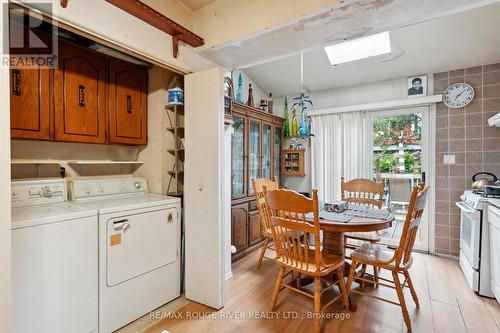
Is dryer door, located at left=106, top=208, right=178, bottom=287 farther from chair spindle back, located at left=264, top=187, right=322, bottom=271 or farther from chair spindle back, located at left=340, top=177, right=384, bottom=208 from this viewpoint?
chair spindle back, located at left=340, top=177, right=384, bottom=208

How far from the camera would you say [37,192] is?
184cm

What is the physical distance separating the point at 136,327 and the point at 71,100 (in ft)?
5.95

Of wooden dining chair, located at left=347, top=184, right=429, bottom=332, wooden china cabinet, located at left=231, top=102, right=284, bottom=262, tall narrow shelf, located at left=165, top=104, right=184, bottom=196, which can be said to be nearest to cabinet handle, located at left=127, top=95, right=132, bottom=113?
tall narrow shelf, located at left=165, top=104, right=184, bottom=196

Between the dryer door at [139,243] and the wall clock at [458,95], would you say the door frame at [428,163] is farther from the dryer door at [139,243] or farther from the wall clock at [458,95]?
the dryer door at [139,243]

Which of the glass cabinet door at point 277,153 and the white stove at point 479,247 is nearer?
the white stove at point 479,247

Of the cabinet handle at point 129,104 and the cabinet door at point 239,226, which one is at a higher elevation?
the cabinet handle at point 129,104

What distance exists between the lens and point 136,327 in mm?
1824

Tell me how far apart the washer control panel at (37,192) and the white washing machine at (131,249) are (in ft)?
0.27

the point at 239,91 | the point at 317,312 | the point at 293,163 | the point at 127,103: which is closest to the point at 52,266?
the point at 127,103

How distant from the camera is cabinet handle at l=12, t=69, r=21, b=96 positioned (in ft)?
5.52

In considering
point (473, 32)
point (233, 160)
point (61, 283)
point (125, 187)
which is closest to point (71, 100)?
point (125, 187)

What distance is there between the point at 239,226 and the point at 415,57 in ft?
9.44

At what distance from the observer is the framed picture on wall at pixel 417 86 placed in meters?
3.15

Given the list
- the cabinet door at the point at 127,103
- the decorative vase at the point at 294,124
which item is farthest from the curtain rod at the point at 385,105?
the cabinet door at the point at 127,103
